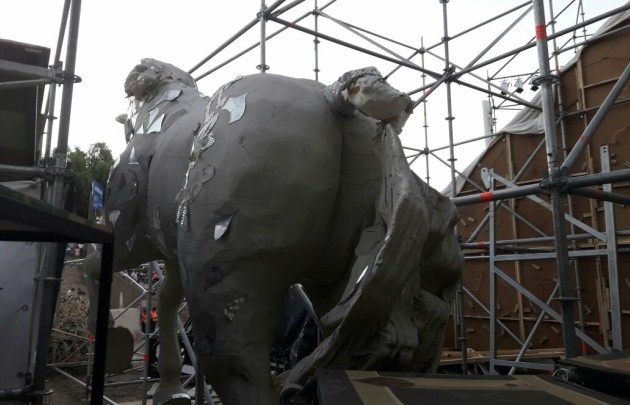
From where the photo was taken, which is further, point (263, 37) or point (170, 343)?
point (263, 37)

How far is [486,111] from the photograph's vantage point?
33.4 feet

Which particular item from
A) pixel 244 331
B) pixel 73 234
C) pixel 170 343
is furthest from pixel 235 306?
pixel 170 343

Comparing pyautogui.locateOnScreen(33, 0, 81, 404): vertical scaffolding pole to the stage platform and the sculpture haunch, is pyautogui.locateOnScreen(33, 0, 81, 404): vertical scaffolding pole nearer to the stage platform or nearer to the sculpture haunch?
the sculpture haunch

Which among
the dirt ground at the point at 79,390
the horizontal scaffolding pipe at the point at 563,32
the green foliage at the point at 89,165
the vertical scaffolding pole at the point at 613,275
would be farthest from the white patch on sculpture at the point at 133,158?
the green foliage at the point at 89,165

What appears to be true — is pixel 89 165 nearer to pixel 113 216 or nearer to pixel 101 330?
pixel 113 216

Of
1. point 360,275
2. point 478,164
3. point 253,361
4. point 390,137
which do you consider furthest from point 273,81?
point 478,164

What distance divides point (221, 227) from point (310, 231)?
34 centimetres

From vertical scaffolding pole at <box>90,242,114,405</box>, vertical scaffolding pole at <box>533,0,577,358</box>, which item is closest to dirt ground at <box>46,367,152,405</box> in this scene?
vertical scaffolding pole at <box>90,242,114,405</box>

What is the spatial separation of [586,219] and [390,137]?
497 centimetres

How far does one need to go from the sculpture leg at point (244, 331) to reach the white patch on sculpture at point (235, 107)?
59 centimetres

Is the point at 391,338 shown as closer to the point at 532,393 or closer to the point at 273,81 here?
the point at 532,393

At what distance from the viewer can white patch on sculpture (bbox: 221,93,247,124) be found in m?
2.16

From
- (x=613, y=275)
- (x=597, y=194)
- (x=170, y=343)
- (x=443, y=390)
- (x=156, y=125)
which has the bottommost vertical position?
(x=170, y=343)

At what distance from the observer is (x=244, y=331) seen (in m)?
2.07
